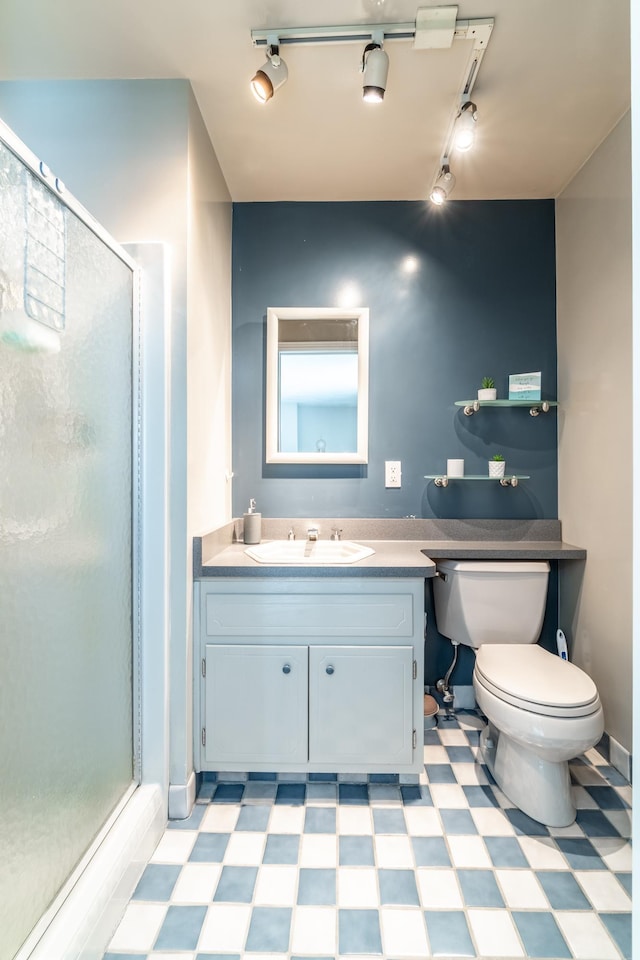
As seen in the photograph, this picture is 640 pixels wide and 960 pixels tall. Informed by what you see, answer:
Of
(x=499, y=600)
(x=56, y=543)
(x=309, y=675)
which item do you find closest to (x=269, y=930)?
(x=309, y=675)

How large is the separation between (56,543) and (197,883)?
1.04m

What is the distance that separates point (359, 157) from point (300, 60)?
19.5 inches

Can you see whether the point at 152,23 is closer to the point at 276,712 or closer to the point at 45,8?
the point at 45,8

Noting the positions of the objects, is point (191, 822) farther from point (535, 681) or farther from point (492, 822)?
point (535, 681)

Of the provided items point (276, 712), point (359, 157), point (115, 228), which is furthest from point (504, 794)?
point (359, 157)

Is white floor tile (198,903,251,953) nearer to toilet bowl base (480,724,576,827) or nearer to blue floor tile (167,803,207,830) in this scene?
blue floor tile (167,803,207,830)

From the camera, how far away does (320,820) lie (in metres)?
1.55

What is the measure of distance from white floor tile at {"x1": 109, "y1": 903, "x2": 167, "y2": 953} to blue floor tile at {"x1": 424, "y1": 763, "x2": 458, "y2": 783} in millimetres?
991

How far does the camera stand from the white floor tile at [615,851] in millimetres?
1356

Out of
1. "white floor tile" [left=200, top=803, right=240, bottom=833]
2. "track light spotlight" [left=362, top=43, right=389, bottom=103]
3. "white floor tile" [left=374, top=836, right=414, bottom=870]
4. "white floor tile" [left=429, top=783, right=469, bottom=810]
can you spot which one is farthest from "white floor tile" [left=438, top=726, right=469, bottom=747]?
"track light spotlight" [left=362, top=43, right=389, bottom=103]

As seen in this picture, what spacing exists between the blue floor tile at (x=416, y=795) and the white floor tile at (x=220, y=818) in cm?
59

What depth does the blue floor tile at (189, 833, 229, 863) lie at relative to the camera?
4.55 feet

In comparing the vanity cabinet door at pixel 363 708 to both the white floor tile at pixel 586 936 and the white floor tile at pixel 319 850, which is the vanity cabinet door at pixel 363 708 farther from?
the white floor tile at pixel 586 936

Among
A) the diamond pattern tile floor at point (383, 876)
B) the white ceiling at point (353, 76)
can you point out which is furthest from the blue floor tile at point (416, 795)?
the white ceiling at point (353, 76)
